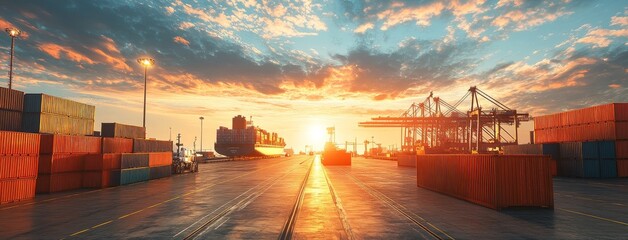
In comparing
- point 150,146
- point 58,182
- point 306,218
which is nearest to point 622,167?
point 306,218

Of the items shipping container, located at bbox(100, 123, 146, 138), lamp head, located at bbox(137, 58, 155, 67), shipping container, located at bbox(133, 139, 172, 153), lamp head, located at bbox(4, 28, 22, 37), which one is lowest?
shipping container, located at bbox(133, 139, 172, 153)

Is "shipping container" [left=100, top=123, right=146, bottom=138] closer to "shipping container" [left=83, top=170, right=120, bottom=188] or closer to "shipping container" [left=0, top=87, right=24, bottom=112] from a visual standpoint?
"shipping container" [left=83, top=170, right=120, bottom=188]

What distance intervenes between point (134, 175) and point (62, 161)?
827 centimetres

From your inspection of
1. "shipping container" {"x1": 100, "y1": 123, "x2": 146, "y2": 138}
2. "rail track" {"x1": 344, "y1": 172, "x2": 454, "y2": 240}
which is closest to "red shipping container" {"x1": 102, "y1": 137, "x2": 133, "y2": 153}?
"shipping container" {"x1": 100, "y1": 123, "x2": 146, "y2": 138}

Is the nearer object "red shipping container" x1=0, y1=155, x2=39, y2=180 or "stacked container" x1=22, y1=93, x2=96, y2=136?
"red shipping container" x1=0, y1=155, x2=39, y2=180

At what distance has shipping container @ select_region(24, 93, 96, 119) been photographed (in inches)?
1248

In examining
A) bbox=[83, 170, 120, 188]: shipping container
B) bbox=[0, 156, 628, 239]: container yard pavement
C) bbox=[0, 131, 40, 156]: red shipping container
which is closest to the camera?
bbox=[0, 156, 628, 239]: container yard pavement

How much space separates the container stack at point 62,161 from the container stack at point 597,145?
173 ft

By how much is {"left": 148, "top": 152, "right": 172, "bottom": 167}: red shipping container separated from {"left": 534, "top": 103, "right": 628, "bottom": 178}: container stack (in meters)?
49.5

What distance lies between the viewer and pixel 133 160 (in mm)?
Answer: 37000

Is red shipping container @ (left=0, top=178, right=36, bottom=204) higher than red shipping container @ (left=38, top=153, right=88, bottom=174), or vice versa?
red shipping container @ (left=38, top=153, right=88, bottom=174)

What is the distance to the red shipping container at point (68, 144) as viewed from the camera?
28.4m

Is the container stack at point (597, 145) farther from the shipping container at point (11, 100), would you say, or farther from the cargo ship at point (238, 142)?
the cargo ship at point (238, 142)

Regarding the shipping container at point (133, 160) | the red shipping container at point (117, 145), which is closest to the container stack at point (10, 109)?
the red shipping container at point (117, 145)
